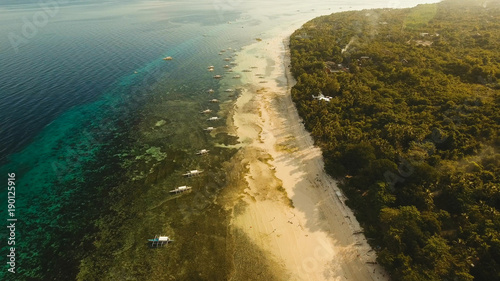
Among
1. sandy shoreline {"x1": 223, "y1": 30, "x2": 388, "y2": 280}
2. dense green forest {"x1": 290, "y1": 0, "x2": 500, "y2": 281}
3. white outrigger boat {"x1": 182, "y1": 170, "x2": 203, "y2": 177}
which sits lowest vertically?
sandy shoreline {"x1": 223, "y1": 30, "x2": 388, "y2": 280}

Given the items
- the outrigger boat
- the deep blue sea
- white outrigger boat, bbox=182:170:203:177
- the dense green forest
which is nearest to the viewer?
the dense green forest

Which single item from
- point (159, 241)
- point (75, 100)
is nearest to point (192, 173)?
point (159, 241)

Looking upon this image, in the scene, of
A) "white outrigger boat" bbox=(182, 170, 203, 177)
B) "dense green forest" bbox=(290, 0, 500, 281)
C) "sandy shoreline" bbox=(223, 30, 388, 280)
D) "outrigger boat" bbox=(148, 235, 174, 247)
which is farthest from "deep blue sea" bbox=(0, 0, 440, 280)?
"dense green forest" bbox=(290, 0, 500, 281)

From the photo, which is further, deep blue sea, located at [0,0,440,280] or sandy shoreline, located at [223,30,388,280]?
deep blue sea, located at [0,0,440,280]

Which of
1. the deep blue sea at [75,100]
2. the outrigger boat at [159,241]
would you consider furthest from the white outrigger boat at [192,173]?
the outrigger boat at [159,241]

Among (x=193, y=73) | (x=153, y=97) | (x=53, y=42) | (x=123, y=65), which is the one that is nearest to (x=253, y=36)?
(x=193, y=73)

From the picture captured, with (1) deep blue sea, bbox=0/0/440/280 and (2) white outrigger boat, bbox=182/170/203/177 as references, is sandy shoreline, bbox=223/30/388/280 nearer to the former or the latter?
(2) white outrigger boat, bbox=182/170/203/177

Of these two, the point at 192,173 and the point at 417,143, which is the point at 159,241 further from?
the point at 417,143
